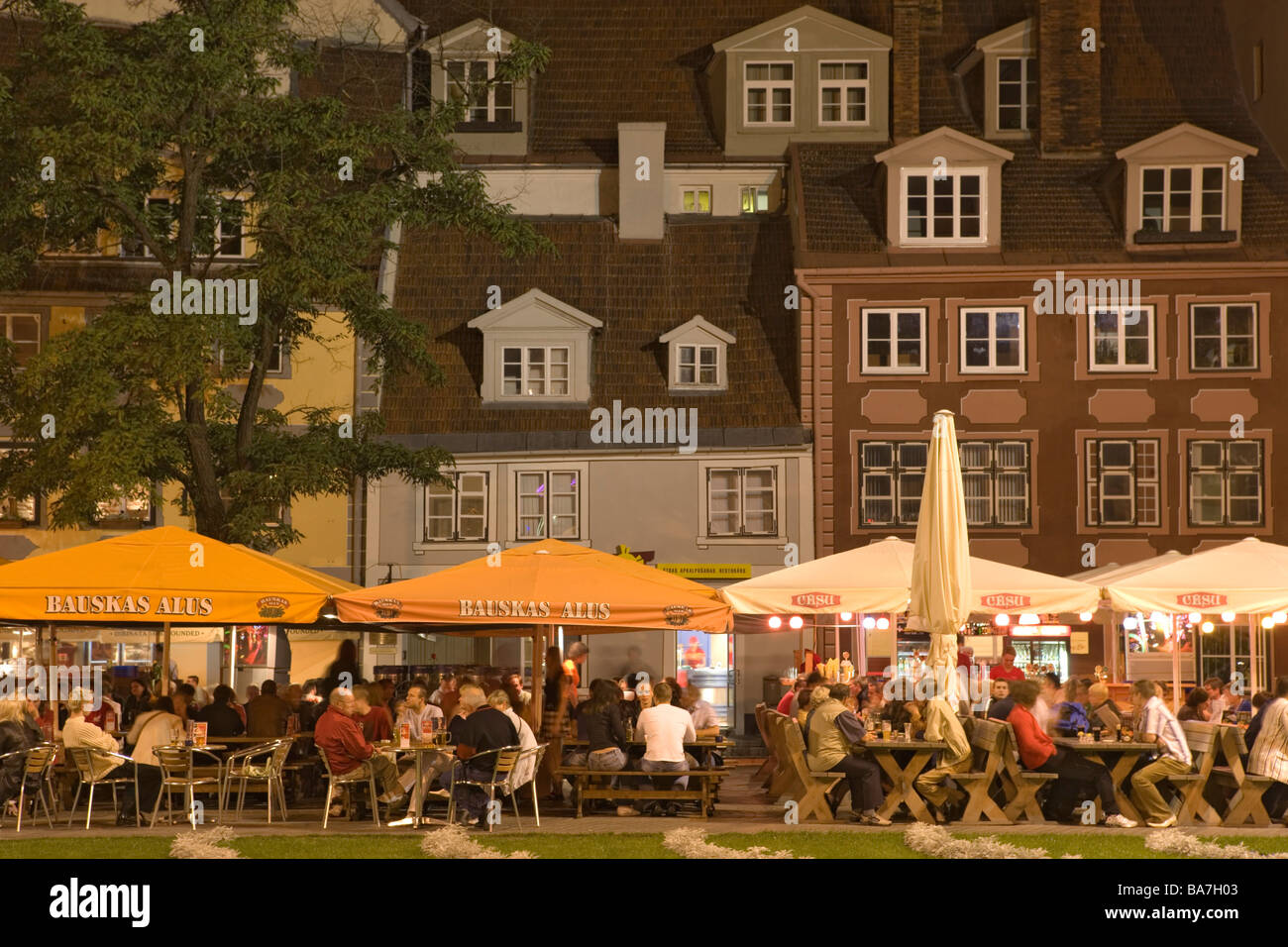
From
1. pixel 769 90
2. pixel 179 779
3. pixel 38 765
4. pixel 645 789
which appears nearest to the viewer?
pixel 38 765

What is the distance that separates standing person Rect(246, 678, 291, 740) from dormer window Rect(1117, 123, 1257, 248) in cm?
2091

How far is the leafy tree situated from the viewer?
80.8ft

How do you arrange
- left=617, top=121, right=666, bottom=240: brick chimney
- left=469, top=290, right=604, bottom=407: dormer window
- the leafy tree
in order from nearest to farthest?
the leafy tree → left=469, top=290, right=604, bottom=407: dormer window → left=617, top=121, right=666, bottom=240: brick chimney

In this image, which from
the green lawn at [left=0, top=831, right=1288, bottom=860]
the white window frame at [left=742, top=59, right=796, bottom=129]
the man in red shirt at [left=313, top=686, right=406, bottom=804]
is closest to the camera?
the green lawn at [left=0, top=831, right=1288, bottom=860]

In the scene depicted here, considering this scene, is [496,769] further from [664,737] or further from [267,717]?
[267,717]

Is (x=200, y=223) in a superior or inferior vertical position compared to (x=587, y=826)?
superior

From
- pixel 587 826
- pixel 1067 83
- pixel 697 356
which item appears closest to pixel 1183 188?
pixel 1067 83

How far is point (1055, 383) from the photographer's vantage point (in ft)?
117

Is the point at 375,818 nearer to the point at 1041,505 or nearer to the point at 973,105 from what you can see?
the point at 1041,505

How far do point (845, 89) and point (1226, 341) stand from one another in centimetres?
919

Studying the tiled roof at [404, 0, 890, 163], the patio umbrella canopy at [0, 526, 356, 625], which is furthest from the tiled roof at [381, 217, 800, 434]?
the patio umbrella canopy at [0, 526, 356, 625]

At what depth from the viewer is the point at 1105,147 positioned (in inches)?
1468

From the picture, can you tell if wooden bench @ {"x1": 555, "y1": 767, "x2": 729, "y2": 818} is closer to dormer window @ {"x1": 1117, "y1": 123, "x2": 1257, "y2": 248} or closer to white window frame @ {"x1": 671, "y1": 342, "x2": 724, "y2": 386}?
white window frame @ {"x1": 671, "y1": 342, "x2": 724, "y2": 386}

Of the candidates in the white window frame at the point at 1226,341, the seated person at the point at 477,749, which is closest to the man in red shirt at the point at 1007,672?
the white window frame at the point at 1226,341
